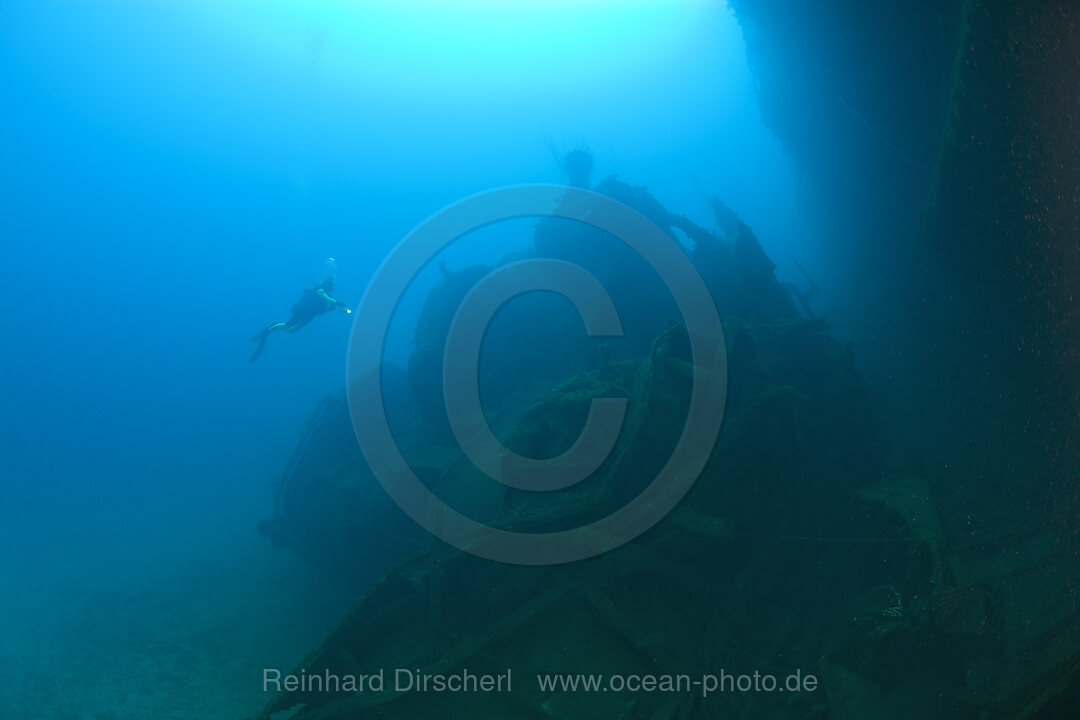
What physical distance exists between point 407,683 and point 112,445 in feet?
193

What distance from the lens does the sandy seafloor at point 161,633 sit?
29.9ft

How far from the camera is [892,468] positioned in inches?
255

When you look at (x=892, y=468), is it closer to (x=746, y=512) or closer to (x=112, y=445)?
(x=746, y=512)

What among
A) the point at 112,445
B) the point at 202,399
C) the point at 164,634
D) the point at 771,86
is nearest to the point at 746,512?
the point at 164,634
